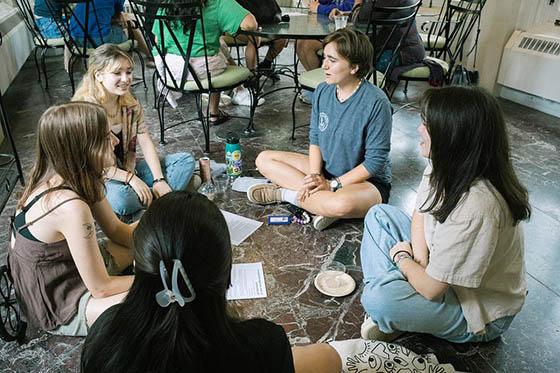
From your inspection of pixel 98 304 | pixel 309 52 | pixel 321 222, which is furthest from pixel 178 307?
pixel 309 52

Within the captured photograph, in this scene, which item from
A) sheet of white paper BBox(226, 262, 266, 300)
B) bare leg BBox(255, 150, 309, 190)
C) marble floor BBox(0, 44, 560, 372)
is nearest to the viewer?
marble floor BBox(0, 44, 560, 372)

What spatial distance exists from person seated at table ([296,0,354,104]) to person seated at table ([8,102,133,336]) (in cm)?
259

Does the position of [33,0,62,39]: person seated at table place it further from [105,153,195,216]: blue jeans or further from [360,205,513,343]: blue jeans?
[360,205,513,343]: blue jeans

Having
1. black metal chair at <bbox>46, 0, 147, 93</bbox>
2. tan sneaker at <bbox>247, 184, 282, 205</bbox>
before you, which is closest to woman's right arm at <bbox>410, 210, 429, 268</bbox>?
tan sneaker at <bbox>247, 184, 282, 205</bbox>

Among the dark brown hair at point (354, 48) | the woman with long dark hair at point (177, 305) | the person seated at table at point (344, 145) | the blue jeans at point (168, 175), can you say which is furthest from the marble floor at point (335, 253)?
the woman with long dark hair at point (177, 305)

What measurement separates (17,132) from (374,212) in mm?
2670

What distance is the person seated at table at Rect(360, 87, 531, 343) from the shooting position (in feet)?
4.07

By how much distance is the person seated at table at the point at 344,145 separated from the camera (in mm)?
2105

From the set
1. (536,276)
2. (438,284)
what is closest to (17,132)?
(438,284)

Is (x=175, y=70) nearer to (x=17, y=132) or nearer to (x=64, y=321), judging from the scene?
(x=17, y=132)

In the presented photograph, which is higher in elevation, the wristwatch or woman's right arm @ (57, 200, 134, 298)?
woman's right arm @ (57, 200, 134, 298)

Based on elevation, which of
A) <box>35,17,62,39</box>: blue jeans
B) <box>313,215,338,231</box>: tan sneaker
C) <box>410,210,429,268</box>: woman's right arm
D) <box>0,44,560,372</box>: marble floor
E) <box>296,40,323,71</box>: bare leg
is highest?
<box>35,17,62,39</box>: blue jeans

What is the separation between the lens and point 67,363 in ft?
4.91

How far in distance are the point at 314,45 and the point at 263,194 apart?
2.15 metres
